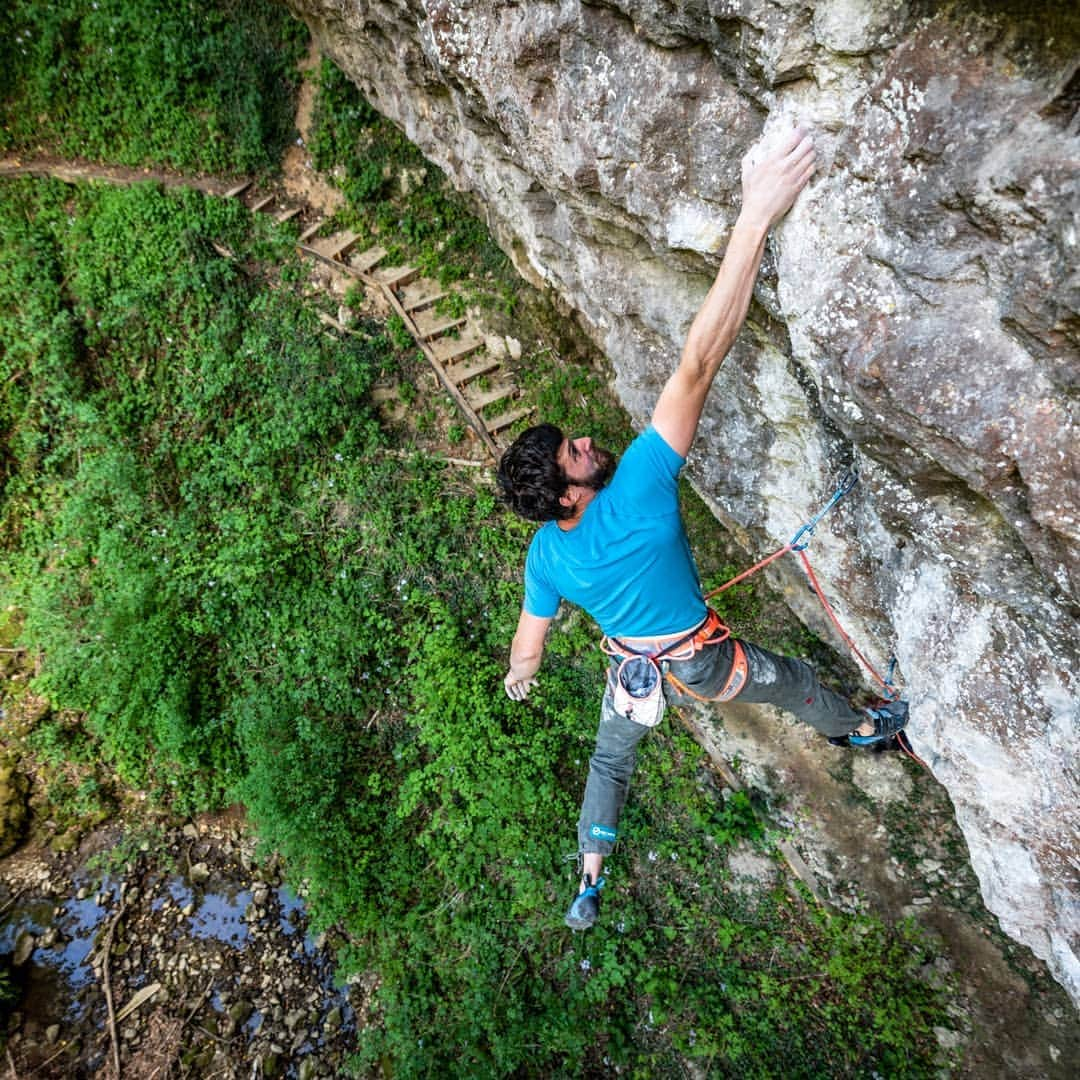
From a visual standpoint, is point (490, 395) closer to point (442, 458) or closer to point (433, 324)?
point (442, 458)

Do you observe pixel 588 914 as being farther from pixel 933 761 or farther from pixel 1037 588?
pixel 1037 588

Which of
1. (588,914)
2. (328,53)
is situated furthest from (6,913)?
(328,53)

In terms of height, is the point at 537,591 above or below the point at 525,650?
above

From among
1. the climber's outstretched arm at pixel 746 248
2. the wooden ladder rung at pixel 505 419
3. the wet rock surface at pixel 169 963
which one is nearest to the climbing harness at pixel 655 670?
the climber's outstretched arm at pixel 746 248

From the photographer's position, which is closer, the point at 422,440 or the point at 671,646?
the point at 671,646

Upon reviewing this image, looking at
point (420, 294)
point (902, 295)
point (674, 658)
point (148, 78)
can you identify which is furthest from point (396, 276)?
point (902, 295)

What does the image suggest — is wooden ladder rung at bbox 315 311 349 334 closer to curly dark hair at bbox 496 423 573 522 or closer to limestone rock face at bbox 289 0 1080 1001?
limestone rock face at bbox 289 0 1080 1001

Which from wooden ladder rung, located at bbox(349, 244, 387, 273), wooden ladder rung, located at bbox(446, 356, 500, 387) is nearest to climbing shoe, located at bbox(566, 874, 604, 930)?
wooden ladder rung, located at bbox(446, 356, 500, 387)

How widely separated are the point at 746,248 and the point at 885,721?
290cm

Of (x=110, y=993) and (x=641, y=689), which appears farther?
(x=110, y=993)

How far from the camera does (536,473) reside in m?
3.07

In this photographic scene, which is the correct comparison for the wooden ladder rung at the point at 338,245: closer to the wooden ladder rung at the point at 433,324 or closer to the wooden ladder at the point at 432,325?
the wooden ladder at the point at 432,325

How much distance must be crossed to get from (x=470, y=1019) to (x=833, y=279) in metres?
5.54

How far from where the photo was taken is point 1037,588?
2252 millimetres
